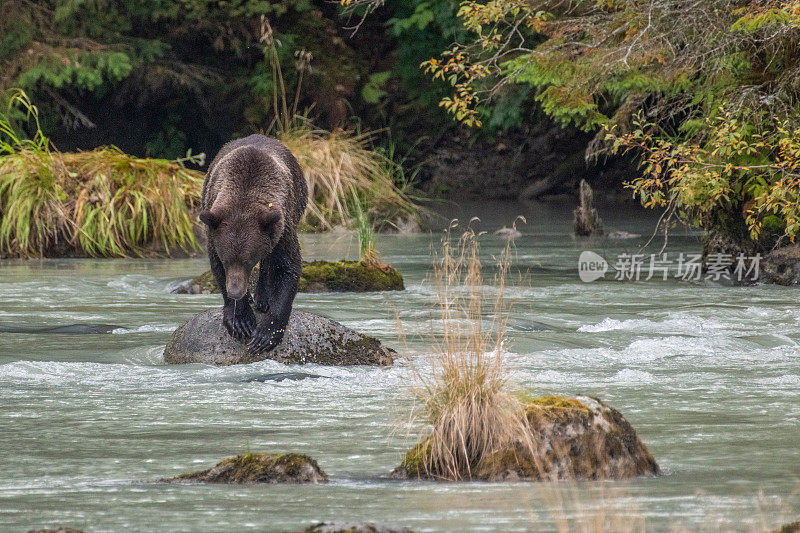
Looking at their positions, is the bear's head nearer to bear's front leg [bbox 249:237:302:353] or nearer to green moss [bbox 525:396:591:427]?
bear's front leg [bbox 249:237:302:353]

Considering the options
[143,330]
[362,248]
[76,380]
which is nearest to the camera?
[76,380]

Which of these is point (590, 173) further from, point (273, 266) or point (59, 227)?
point (273, 266)

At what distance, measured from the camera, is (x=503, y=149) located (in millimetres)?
28188

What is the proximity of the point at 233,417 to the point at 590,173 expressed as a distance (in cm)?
2149

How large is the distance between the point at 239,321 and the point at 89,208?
899 centimetres

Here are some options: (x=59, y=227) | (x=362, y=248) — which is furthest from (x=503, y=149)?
(x=362, y=248)

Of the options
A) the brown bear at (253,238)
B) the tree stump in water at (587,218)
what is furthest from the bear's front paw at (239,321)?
the tree stump in water at (587,218)

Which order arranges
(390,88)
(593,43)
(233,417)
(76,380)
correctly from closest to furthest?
(233,417) → (76,380) → (593,43) → (390,88)

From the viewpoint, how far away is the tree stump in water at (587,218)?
19.9 m

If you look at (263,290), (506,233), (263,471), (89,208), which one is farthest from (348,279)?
(263,471)

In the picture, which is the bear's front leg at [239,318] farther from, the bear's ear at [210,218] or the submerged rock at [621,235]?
the submerged rock at [621,235]

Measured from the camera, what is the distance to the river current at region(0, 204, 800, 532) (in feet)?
15.0

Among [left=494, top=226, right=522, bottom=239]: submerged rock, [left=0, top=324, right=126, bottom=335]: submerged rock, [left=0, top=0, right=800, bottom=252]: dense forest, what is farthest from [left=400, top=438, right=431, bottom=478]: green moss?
[left=494, top=226, right=522, bottom=239]: submerged rock

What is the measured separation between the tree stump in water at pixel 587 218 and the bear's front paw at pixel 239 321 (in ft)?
38.6
